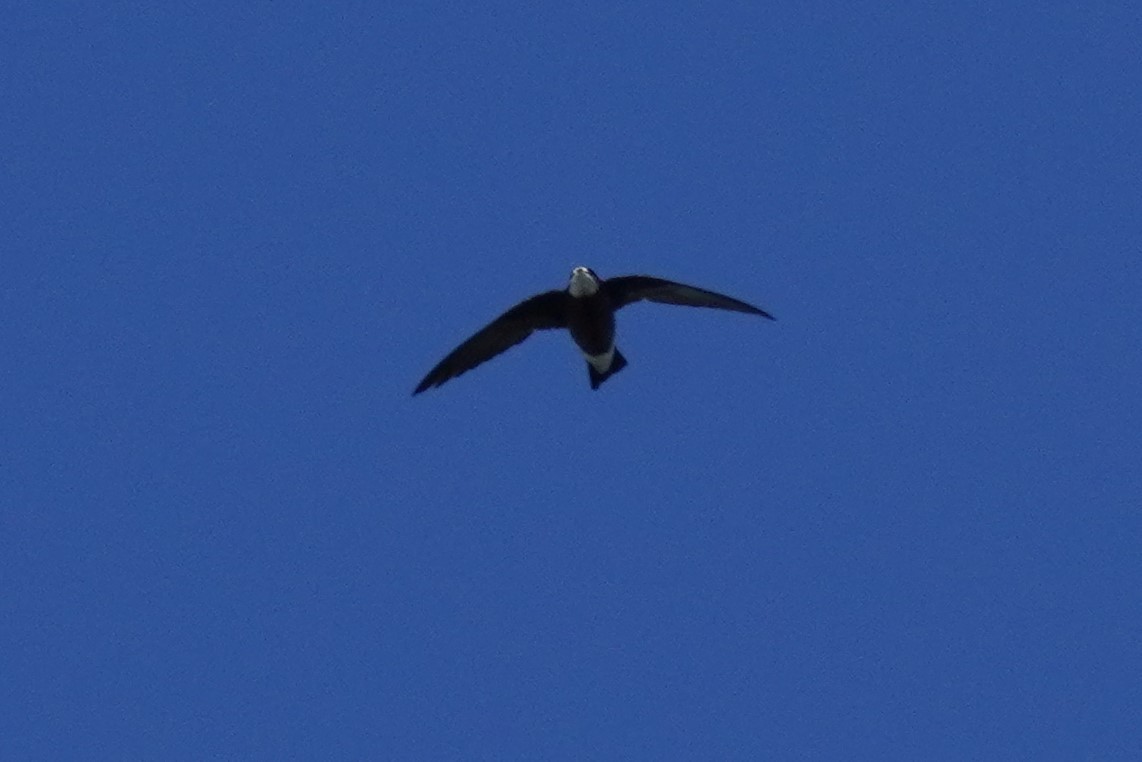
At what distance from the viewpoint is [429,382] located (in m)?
21.1

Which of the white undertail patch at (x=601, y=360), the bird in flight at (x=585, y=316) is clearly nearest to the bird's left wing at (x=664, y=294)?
the bird in flight at (x=585, y=316)

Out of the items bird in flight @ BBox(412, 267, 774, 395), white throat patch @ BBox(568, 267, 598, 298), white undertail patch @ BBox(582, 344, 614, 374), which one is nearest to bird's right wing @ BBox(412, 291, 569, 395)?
bird in flight @ BBox(412, 267, 774, 395)

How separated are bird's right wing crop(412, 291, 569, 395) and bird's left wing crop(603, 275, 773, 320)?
1.74 ft

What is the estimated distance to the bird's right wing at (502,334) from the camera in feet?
67.5

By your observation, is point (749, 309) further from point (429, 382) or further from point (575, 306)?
point (429, 382)

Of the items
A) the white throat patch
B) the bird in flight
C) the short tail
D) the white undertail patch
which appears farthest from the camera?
the short tail

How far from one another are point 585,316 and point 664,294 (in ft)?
3.05

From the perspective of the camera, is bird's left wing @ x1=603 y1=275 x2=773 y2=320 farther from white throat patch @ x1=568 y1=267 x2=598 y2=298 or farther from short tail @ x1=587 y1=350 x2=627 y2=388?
short tail @ x1=587 y1=350 x2=627 y2=388

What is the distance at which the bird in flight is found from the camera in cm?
2008

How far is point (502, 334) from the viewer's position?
Result: 824 inches

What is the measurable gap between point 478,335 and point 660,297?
6.11 ft

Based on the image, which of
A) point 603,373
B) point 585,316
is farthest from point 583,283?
point 603,373

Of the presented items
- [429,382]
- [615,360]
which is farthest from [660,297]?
[429,382]

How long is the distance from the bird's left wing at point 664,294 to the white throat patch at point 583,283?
0.16 m
